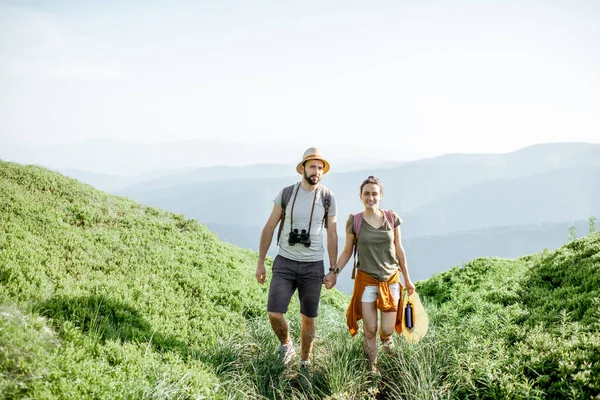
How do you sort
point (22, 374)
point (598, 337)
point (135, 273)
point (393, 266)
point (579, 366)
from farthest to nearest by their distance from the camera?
point (135, 273), point (393, 266), point (598, 337), point (579, 366), point (22, 374)

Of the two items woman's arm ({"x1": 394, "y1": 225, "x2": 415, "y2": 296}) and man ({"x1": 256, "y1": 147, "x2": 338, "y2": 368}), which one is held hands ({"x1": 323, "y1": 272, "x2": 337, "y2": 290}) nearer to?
man ({"x1": 256, "y1": 147, "x2": 338, "y2": 368})

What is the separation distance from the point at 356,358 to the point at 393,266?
4.93 feet

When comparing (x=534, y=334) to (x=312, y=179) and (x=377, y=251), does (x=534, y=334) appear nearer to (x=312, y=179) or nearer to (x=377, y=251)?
(x=377, y=251)

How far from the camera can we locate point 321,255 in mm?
5586

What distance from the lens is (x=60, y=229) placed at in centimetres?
785

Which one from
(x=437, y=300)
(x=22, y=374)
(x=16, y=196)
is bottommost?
(x=437, y=300)

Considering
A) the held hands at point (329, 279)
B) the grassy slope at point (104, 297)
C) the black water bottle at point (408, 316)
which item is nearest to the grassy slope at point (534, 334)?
the black water bottle at point (408, 316)

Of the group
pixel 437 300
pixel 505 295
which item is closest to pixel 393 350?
pixel 505 295

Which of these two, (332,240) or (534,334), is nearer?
(534,334)

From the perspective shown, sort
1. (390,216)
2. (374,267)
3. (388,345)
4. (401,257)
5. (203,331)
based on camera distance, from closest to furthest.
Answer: (374,267)
(390,216)
(401,257)
(388,345)
(203,331)

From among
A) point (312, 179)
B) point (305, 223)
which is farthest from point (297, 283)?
point (312, 179)

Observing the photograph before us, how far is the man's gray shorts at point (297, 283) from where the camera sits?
5539mm

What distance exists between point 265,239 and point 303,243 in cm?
67

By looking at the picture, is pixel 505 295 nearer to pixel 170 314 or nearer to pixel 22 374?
pixel 170 314
